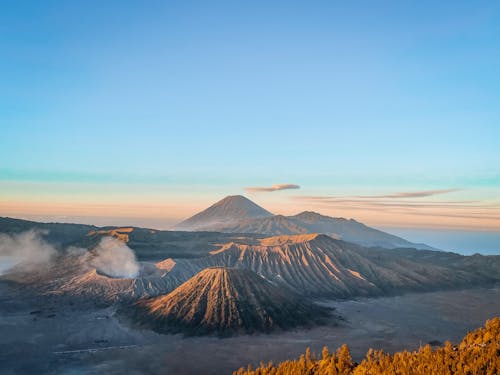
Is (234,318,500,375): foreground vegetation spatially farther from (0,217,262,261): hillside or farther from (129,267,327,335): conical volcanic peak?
(0,217,262,261): hillside

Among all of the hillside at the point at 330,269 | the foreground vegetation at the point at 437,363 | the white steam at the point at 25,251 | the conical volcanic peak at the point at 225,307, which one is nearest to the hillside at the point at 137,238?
the white steam at the point at 25,251

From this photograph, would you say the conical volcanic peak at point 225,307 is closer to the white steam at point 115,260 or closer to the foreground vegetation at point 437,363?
the white steam at point 115,260

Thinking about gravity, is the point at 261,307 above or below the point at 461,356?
below

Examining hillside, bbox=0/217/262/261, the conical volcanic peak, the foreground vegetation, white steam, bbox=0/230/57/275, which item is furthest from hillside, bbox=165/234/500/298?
the foreground vegetation

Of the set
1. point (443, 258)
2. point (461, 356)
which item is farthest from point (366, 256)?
point (461, 356)

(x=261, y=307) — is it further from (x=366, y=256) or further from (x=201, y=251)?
(x=366, y=256)

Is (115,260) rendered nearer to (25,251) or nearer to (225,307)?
(25,251)

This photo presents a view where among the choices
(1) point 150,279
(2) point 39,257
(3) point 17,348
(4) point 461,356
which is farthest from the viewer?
(2) point 39,257
